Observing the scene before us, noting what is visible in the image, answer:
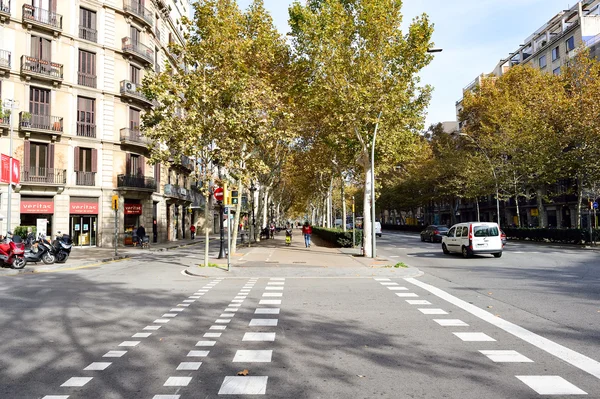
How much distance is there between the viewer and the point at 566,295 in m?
10.0

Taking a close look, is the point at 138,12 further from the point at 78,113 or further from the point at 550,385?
the point at 550,385

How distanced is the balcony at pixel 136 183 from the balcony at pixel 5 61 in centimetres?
938

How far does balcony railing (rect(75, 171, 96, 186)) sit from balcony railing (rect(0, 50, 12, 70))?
7.54 meters

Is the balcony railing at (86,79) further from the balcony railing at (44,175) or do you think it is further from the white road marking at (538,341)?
the white road marking at (538,341)

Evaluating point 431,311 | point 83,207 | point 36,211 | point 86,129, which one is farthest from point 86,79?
point 431,311

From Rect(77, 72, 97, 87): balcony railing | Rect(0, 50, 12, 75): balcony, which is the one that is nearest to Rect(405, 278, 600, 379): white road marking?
Rect(0, 50, 12, 75): balcony

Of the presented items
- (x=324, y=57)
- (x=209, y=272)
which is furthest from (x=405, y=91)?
(x=209, y=272)

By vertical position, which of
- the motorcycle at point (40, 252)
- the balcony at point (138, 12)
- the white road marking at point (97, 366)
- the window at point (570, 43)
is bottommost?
the white road marking at point (97, 366)

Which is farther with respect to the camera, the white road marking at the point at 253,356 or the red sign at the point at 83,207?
the red sign at the point at 83,207

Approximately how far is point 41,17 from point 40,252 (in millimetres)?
18606

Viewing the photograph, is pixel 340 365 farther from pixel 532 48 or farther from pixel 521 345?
pixel 532 48

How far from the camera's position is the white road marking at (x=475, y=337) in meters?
6.16

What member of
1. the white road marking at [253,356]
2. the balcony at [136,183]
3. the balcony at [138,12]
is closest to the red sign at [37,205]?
the balcony at [136,183]

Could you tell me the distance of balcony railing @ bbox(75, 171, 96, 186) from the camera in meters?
30.3
